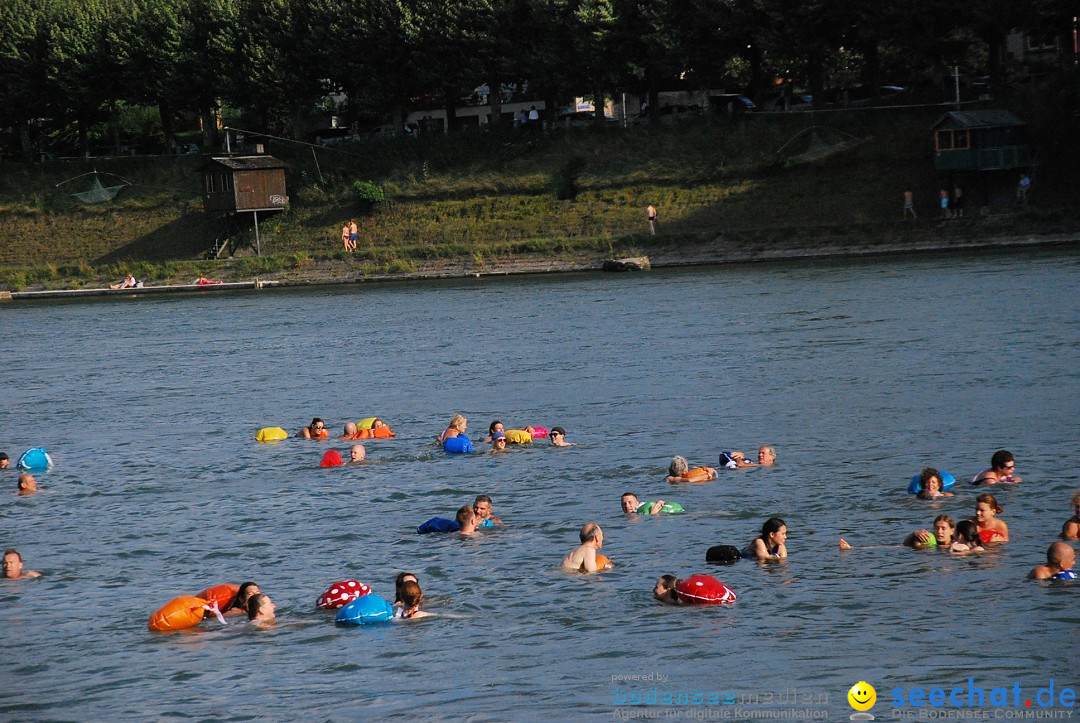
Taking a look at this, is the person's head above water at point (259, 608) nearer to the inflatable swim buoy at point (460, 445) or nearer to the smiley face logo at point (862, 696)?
the smiley face logo at point (862, 696)

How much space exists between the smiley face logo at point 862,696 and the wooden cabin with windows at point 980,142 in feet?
181

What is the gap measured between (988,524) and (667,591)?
466 cm

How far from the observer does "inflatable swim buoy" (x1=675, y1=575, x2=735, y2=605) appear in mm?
15789

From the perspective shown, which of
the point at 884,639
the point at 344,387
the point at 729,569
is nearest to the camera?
the point at 884,639

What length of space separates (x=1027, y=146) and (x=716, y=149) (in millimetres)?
17273

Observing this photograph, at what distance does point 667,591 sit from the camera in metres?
16.1

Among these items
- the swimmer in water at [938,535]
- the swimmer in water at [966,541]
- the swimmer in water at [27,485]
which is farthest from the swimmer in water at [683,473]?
the swimmer in water at [27,485]

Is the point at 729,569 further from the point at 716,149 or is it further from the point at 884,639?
the point at 716,149

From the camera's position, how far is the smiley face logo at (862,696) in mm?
12594

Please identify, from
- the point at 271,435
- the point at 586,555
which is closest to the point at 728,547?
the point at 586,555

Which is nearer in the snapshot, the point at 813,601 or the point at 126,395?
the point at 813,601

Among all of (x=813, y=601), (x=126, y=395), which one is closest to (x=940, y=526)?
(x=813, y=601)

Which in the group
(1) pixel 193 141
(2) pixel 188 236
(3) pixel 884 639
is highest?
(1) pixel 193 141

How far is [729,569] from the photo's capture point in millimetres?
17266
